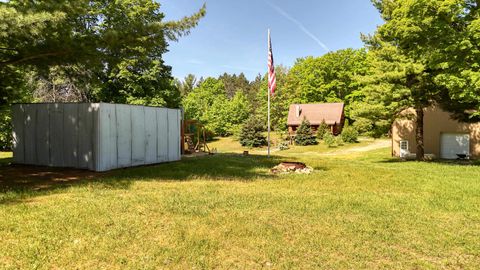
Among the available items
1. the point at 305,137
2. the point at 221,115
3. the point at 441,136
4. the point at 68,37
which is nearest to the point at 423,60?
the point at 441,136

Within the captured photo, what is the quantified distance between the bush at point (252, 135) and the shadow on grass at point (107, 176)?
29.9 meters

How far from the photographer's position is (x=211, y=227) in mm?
7363

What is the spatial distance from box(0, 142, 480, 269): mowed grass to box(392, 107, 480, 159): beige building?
66.5ft

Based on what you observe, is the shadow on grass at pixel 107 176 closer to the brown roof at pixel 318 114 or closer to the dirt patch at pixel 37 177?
the dirt patch at pixel 37 177

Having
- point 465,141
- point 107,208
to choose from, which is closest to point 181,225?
point 107,208

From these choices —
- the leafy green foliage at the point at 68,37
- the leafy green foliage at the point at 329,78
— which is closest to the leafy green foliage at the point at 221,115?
the leafy green foliage at the point at 329,78

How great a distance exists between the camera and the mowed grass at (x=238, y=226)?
571 cm

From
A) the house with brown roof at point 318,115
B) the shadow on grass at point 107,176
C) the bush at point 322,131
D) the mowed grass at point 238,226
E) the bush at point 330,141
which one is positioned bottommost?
the mowed grass at point 238,226

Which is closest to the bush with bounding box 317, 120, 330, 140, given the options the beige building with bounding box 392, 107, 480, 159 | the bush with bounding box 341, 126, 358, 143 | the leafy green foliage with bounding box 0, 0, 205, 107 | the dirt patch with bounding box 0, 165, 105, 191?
the bush with bounding box 341, 126, 358, 143

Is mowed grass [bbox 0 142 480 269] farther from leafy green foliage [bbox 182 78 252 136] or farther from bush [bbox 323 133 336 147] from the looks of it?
leafy green foliage [bbox 182 78 252 136]

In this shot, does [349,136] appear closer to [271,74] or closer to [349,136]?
[349,136]

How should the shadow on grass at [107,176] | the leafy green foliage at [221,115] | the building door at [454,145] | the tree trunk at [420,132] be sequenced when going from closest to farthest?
the shadow on grass at [107,176] → the tree trunk at [420,132] → the building door at [454,145] → the leafy green foliage at [221,115]

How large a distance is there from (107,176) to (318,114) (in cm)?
4955

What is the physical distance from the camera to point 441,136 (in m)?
30.7
